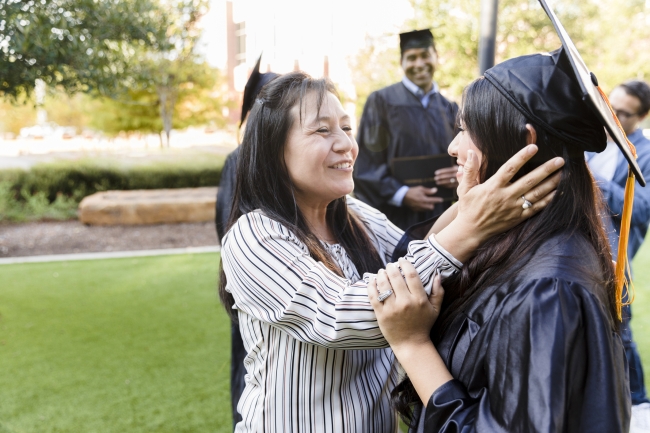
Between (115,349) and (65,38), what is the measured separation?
2781mm

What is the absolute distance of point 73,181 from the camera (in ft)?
39.6

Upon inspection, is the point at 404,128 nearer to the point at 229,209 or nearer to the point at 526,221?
the point at 229,209

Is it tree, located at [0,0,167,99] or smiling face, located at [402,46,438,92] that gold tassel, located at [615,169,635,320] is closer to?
smiling face, located at [402,46,438,92]

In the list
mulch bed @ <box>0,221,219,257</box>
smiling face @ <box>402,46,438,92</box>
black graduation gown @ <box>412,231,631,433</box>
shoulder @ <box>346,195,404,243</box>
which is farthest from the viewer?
mulch bed @ <box>0,221,219,257</box>

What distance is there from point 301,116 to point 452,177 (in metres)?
2.49

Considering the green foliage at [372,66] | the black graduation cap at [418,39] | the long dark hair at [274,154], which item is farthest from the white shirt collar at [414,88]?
the green foliage at [372,66]

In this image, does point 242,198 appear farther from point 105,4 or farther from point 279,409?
point 105,4

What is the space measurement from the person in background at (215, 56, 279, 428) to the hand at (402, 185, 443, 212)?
1.43 metres

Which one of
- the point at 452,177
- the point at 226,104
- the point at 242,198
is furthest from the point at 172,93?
the point at 242,198

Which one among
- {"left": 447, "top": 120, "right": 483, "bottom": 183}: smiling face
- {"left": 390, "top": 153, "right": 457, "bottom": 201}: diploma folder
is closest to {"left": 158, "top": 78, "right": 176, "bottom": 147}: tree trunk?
{"left": 390, "top": 153, "right": 457, "bottom": 201}: diploma folder

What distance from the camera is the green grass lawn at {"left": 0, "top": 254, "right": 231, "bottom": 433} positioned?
382 cm

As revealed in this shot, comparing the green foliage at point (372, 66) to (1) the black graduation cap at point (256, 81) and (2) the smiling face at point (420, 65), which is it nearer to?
(2) the smiling face at point (420, 65)

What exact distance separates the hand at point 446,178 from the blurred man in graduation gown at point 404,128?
18cm

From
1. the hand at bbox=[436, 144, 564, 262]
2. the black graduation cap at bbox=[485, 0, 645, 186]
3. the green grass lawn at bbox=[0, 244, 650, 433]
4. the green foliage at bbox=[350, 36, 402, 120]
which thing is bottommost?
the green grass lawn at bbox=[0, 244, 650, 433]
